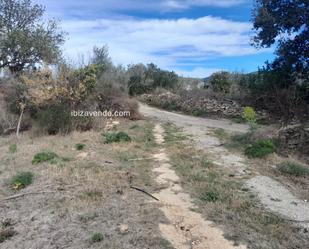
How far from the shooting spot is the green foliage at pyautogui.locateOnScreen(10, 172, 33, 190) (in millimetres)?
7699

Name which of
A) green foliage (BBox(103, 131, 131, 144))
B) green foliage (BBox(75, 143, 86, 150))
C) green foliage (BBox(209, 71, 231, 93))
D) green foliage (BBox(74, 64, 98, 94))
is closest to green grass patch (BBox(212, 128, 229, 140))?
green foliage (BBox(103, 131, 131, 144))

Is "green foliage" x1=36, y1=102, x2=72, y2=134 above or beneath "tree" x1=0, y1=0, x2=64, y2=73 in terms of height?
beneath

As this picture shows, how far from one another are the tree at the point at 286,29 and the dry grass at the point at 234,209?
1169 centimetres

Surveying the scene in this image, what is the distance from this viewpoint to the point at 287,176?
8.52m

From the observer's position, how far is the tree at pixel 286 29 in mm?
→ 17844

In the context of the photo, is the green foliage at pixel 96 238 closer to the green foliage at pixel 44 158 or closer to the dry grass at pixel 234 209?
the dry grass at pixel 234 209

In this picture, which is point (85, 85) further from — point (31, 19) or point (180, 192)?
point (31, 19)

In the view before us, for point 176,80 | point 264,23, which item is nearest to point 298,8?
point 264,23

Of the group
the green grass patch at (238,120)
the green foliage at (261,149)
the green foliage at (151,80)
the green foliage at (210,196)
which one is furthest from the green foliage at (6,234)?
the green foliage at (151,80)

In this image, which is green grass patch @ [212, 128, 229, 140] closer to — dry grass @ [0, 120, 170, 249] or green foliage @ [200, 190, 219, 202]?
dry grass @ [0, 120, 170, 249]

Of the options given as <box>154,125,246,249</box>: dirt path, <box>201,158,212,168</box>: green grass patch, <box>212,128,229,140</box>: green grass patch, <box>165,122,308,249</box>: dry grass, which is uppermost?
<box>212,128,229,140</box>: green grass patch

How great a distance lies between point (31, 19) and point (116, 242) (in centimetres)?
2292

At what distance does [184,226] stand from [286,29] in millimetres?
16010

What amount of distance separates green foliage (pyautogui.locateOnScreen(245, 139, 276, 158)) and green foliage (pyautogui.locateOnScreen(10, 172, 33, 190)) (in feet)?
19.7
